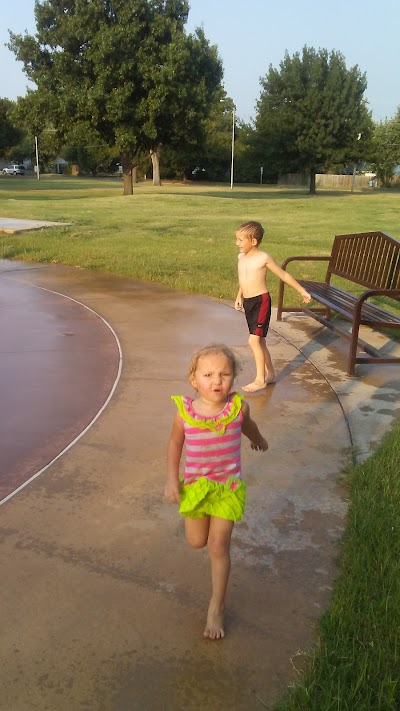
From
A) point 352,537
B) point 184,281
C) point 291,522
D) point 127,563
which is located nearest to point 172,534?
point 127,563

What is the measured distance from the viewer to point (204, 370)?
2.40m

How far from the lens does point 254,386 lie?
510 centimetres

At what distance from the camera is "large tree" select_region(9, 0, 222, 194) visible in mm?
38562

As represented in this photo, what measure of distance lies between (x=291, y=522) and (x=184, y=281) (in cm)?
672

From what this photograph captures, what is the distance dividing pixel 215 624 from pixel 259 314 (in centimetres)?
298

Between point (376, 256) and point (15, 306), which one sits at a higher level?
point (376, 256)

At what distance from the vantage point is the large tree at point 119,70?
38562 millimetres

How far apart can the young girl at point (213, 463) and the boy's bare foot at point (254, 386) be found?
2587 mm

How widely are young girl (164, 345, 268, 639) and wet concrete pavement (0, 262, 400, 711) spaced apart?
0.22m

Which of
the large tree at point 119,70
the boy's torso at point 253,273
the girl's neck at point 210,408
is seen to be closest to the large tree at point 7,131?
the large tree at point 119,70

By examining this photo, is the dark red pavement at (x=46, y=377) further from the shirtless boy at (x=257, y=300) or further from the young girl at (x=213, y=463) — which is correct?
the young girl at (x=213, y=463)

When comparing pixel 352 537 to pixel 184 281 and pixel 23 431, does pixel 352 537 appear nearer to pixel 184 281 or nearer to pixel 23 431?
pixel 23 431

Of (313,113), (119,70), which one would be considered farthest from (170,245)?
(313,113)

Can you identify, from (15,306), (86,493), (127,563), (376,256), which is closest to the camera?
(127,563)
